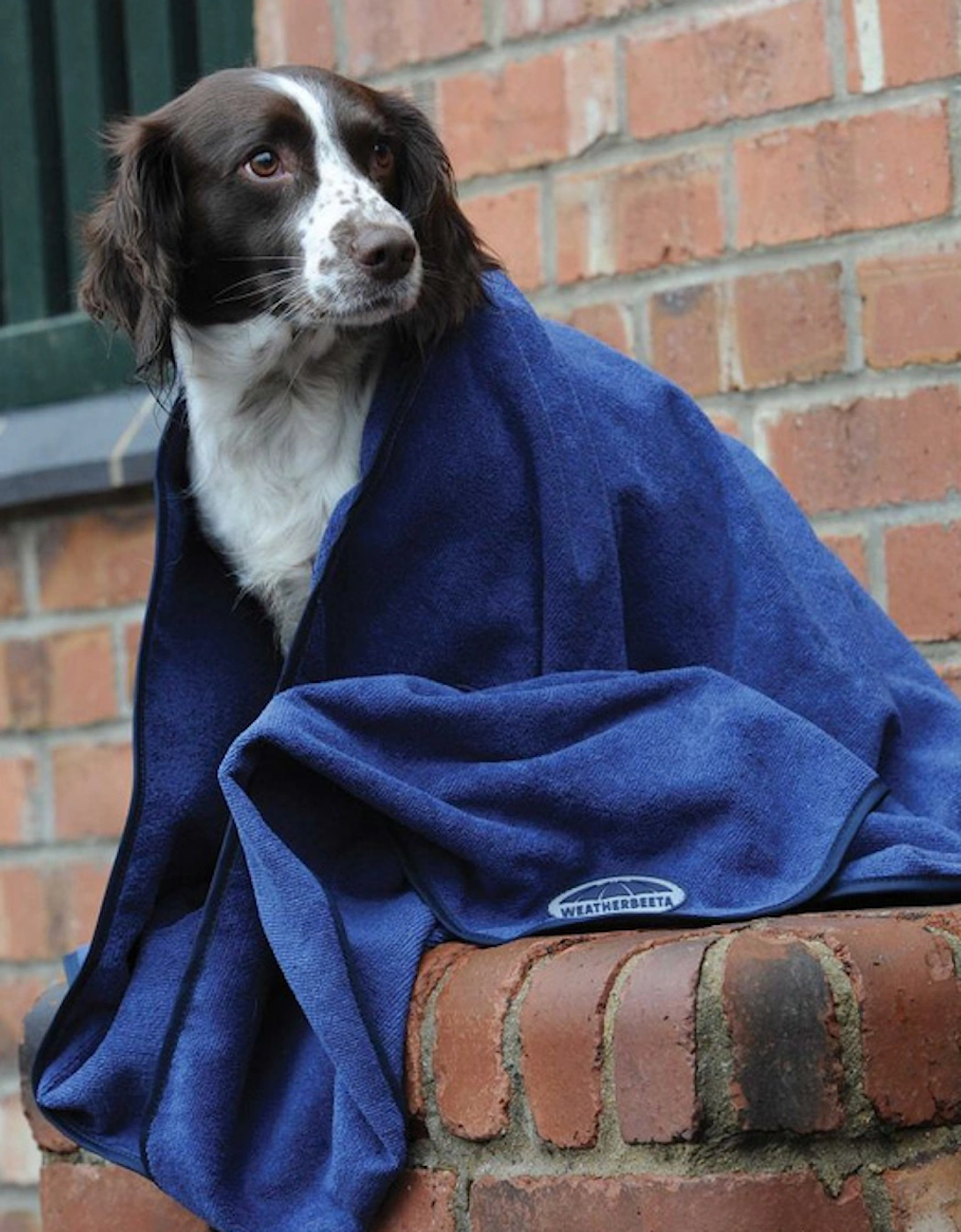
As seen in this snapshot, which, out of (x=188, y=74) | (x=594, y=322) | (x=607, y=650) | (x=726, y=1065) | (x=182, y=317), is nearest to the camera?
(x=726, y=1065)

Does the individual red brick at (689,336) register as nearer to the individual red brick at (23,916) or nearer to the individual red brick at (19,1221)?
the individual red brick at (23,916)

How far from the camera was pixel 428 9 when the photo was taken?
303 centimetres

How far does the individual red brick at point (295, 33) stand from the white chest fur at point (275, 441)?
105 cm

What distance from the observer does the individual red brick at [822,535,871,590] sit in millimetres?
2689

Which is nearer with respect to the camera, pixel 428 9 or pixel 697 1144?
pixel 697 1144

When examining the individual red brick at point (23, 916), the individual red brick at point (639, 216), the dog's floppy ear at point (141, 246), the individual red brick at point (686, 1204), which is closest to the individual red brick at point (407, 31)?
the individual red brick at point (639, 216)

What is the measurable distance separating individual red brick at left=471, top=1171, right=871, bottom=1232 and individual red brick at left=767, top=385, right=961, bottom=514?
3.81 feet

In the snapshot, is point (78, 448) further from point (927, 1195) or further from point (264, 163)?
→ point (927, 1195)

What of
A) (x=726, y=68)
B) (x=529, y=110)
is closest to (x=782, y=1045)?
(x=726, y=68)

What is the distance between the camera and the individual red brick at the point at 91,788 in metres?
3.33

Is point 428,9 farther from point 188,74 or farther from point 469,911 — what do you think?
point 469,911

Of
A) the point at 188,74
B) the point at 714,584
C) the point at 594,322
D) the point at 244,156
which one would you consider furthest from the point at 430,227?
the point at 188,74

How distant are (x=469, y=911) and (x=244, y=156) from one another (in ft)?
2.67

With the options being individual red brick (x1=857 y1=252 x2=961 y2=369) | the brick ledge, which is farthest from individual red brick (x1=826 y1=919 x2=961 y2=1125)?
individual red brick (x1=857 y1=252 x2=961 y2=369)
